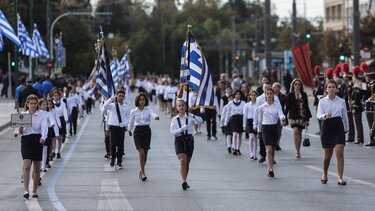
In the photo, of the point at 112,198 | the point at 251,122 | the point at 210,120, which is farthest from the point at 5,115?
the point at 112,198

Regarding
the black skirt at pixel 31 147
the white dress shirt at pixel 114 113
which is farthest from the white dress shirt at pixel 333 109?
the white dress shirt at pixel 114 113

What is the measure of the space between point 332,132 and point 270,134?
6.91ft

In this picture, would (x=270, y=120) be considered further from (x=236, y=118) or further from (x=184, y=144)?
(x=236, y=118)

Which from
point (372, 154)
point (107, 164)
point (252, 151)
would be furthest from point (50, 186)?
point (372, 154)

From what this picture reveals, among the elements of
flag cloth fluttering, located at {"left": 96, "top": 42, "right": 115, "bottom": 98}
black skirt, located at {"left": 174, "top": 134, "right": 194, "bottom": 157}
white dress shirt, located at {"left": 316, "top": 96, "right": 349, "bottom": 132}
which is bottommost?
black skirt, located at {"left": 174, "top": 134, "right": 194, "bottom": 157}

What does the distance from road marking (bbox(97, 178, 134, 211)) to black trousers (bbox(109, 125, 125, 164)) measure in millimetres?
2449

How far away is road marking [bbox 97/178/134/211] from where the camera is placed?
14.5 metres

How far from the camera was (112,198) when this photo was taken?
15.6 m

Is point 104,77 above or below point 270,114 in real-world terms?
above

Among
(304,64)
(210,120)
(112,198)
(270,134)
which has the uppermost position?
(304,64)

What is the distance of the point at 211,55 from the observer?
15462 centimetres

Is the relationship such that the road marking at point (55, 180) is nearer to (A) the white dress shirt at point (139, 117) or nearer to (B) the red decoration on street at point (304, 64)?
(A) the white dress shirt at point (139, 117)

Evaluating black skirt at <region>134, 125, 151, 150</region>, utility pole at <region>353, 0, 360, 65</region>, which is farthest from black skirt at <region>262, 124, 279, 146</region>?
utility pole at <region>353, 0, 360, 65</region>

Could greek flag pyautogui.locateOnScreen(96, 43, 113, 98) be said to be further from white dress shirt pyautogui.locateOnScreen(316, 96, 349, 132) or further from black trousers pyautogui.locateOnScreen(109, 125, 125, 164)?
white dress shirt pyautogui.locateOnScreen(316, 96, 349, 132)
